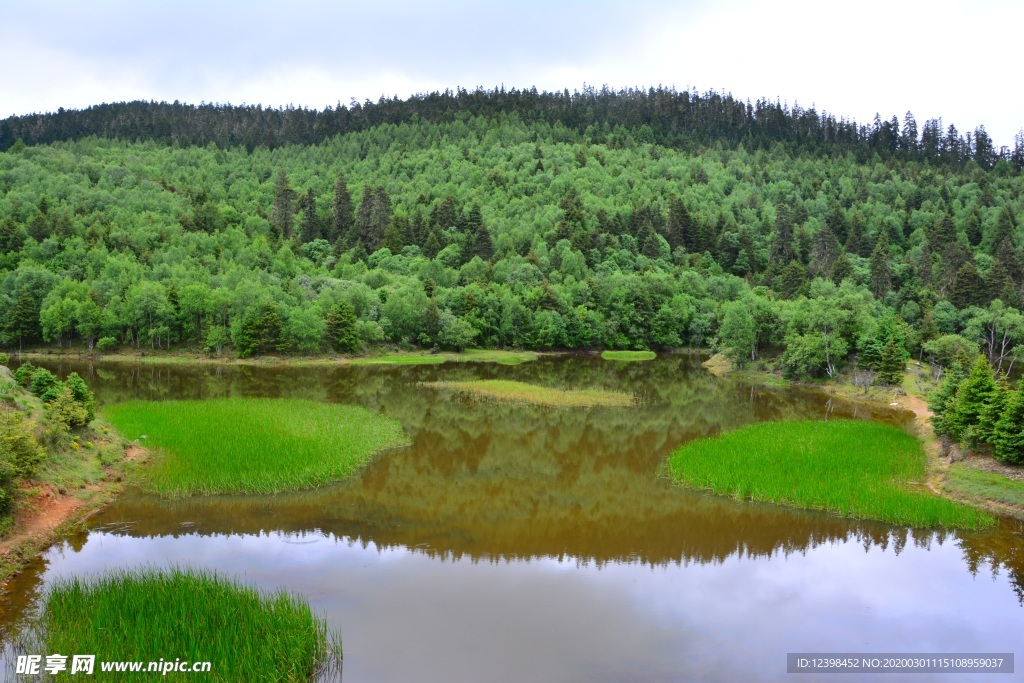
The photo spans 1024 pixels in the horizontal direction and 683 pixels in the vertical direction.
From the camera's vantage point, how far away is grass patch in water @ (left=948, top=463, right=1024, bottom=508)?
2858cm

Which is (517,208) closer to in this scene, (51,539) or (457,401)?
(457,401)

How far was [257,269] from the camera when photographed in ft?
381

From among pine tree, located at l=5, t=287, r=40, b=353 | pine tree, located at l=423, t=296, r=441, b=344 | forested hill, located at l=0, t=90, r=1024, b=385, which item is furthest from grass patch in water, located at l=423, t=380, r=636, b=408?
pine tree, located at l=5, t=287, r=40, b=353

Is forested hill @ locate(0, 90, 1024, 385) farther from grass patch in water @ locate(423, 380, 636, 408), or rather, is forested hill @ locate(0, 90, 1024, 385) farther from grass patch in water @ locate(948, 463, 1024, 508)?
grass patch in water @ locate(948, 463, 1024, 508)

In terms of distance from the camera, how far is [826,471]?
3291cm

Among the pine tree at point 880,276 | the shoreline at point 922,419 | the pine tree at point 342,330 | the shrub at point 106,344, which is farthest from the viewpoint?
the pine tree at point 880,276

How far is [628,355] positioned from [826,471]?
3003 inches

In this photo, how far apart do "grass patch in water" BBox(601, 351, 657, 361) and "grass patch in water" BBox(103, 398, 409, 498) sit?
6300 cm

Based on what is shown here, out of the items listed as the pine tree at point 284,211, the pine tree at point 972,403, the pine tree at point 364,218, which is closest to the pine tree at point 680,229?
the pine tree at point 364,218

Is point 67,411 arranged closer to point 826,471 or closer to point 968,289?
point 826,471

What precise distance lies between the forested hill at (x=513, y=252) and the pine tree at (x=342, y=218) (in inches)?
17.7

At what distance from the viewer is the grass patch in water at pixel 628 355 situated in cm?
10600

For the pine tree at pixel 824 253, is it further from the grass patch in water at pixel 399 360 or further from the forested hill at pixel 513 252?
the grass patch in water at pixel 399 360

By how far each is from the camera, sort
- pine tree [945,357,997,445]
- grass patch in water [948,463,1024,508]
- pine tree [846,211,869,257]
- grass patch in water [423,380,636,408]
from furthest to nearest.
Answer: pine tree [846,211,869,257]
grass patch in water [423,380,636,408]
pine tree [945,357,997,445]
grass patch in water [948,463,1024,508]
